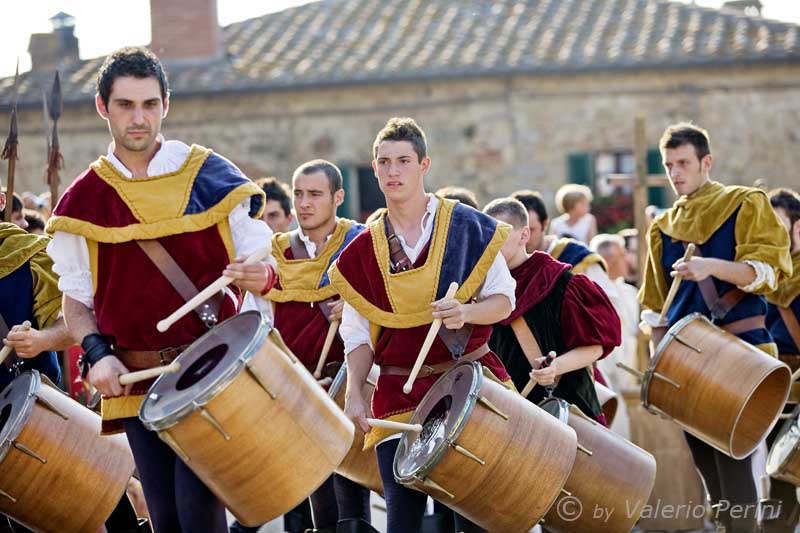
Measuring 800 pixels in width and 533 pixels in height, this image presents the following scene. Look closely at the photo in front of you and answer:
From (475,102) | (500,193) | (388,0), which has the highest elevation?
(388,0)

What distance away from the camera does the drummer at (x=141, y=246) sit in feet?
15.9

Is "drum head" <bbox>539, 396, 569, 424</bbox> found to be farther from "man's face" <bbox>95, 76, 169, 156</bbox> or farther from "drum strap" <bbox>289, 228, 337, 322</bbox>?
"man's face" <bbox>95, 76, 169, 156</bbox>

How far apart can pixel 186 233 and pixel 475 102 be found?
15.6 metres

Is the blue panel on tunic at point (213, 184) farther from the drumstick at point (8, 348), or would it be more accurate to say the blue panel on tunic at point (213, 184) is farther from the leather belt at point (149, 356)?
the drumstick at point (8, 348)

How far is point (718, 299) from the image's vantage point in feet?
23.6

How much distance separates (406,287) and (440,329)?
0.65ft

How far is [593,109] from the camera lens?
66.0 ft

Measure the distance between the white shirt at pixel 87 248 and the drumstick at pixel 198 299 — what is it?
0.18 meters

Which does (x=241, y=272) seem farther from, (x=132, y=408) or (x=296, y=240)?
(x=296, y=240)

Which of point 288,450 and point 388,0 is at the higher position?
point 388,0

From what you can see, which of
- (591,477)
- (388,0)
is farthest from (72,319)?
(388,0)

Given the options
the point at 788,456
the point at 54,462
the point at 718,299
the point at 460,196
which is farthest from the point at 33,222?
the point at 788,456

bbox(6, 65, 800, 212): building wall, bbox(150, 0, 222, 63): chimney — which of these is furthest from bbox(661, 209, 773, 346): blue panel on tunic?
bbox(150, 0, 222, 63): chimney

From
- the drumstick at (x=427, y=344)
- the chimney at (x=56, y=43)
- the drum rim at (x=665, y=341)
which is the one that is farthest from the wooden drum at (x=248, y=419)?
the chimney at (x=56, y=43)
